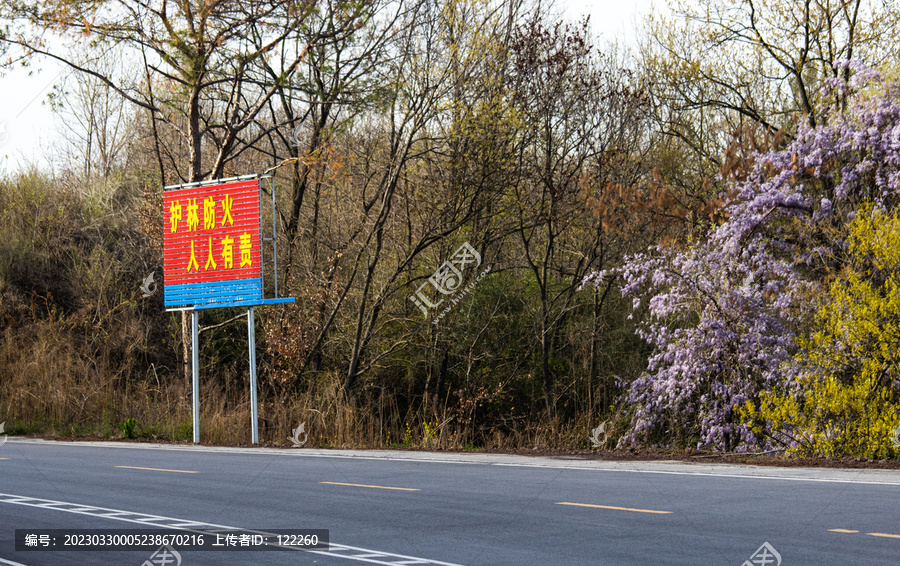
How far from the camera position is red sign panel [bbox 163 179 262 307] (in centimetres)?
2075

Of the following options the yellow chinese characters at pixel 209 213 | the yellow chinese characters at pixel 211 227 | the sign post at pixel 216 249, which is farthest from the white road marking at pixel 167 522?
the yellow chinese characters at pixel 209 213

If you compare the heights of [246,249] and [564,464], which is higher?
[246,249]

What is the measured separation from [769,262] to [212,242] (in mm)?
12102

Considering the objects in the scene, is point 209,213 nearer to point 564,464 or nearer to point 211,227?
point 211,227

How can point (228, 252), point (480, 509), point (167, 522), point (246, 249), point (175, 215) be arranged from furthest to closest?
point (175, 215) < point (228, 252) < point (246, 249) < point (480, 509) < point (167, 522)

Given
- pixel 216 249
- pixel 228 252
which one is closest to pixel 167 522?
pixel 228 252

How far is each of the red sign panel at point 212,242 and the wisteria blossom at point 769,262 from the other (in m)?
8.41

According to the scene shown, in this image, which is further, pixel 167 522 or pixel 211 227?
pixel 211 227

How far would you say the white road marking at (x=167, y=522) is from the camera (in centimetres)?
731

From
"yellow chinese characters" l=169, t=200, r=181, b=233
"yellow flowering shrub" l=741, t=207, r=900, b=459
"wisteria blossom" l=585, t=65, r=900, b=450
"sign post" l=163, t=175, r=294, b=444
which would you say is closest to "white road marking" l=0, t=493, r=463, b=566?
"sign post" l=163, t=175, r=294, b=444

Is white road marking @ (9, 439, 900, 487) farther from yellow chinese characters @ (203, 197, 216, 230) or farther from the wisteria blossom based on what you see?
yellow chinese characters @ (203, 197, 216, 230)

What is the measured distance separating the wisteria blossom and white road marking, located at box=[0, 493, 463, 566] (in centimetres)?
1134

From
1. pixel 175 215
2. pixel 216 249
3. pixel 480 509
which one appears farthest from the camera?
pixel 175 215

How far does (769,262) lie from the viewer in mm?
18141
